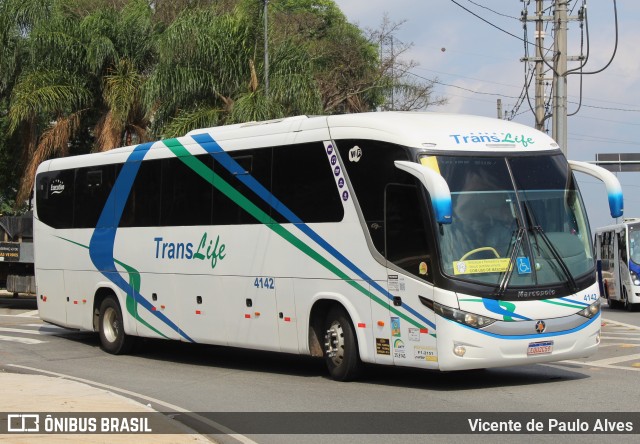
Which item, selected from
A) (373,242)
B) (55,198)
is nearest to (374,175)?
(373,242)

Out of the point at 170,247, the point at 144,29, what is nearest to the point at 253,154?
the point at 170,247

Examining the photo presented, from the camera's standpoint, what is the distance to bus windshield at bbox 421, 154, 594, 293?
12.6 meters

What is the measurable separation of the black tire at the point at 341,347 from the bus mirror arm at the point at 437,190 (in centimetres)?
242

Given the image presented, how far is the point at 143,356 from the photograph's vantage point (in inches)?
739

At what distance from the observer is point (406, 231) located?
12961 mm

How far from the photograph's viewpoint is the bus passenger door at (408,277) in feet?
41.5

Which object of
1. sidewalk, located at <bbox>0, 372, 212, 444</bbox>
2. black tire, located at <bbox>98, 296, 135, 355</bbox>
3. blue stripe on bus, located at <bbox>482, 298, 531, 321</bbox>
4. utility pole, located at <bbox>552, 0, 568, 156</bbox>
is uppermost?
utility pole, located at <bbox>552, 0, 568, 156</bbox>

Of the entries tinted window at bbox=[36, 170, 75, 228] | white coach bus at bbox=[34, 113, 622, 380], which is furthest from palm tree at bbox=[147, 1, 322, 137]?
white coach bus at bbox=[34, 113, 622, 380]

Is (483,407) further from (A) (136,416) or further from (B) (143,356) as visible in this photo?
(B) (143,356)

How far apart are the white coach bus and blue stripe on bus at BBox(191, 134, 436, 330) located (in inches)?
1.0

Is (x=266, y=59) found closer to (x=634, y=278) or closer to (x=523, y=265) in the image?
(x=634, y=278)

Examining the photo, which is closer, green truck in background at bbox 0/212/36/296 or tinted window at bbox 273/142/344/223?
tinted window at bbox 273/142/344/223

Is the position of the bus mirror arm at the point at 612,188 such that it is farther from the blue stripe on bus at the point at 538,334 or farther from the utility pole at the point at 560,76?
the utility pole at the point at 560,76

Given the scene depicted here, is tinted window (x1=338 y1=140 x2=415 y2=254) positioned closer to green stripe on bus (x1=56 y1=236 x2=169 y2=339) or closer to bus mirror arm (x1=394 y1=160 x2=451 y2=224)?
bus mirror arm (x1=394 y1=160 x2=451 y2=224)
